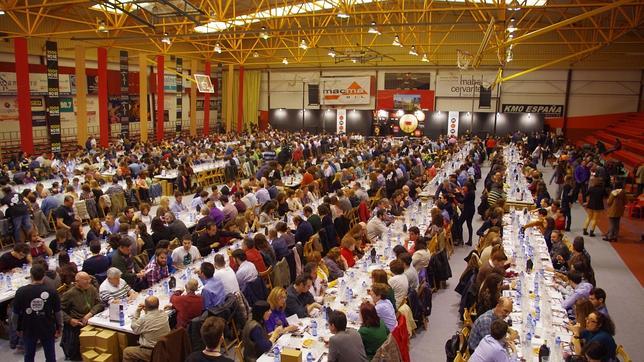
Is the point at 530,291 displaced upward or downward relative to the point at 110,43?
downward

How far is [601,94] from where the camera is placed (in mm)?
28547

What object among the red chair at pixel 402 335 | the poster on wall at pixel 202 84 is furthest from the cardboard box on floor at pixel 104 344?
the poster on wall at pixel 202 84

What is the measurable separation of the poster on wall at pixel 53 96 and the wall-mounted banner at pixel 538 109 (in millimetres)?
24892

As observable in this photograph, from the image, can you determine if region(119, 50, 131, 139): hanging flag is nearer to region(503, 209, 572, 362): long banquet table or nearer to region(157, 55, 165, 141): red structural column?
region(157, 55, 165, 141): red structural column

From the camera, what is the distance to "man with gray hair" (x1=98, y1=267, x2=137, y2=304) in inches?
246

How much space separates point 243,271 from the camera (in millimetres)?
6836

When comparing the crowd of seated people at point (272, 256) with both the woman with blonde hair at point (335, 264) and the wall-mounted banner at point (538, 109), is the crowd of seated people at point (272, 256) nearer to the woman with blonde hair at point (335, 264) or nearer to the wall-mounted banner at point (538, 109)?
the woman with blonde hair at point (335, 264)

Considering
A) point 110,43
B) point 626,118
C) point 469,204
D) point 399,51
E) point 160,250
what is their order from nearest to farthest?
point 160,250 < point 469,204 < point 110,43 < point 626,118 < point 399,51

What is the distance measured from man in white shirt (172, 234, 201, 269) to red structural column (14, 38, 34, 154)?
46.8 feet

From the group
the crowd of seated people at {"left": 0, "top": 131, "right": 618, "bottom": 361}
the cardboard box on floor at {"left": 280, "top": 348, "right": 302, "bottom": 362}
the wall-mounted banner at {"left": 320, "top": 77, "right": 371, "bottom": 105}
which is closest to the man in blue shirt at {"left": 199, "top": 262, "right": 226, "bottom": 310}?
the crowd of seated people at {"left": 0, "top": 131, "right": 618, "bottom": 361}

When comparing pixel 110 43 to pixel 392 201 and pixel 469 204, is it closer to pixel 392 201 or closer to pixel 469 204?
pixel 392 201

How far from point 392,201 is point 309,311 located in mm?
5749

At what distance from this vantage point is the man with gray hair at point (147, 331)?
17.6 feet

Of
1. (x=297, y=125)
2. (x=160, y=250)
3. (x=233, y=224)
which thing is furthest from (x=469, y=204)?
(x=297, y=125)
